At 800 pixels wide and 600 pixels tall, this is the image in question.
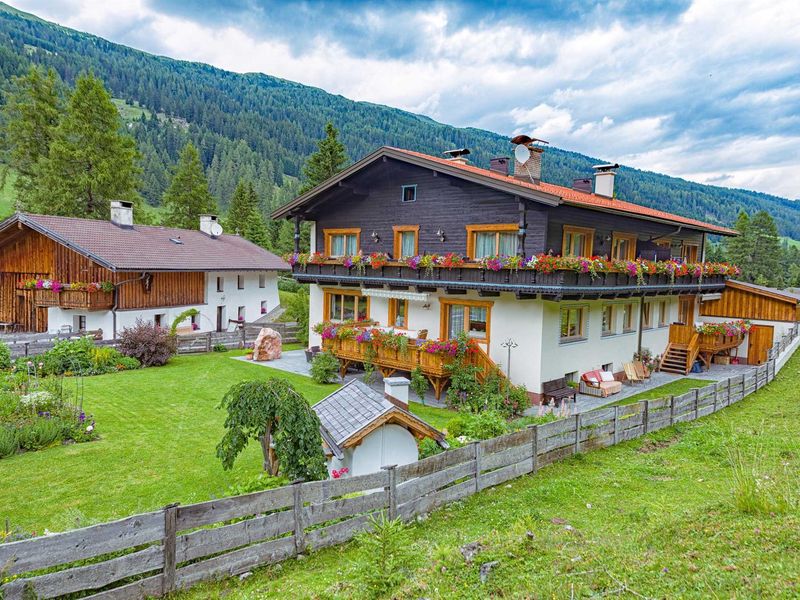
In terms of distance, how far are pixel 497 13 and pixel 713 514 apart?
24.4 metres

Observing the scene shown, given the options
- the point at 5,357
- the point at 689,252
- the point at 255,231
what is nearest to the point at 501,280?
the point at 689,252

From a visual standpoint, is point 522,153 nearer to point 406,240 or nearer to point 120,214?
point 406,240

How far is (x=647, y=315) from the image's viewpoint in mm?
22094

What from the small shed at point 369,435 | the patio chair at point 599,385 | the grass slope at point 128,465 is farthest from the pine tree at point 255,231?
the small shed at point 369,435

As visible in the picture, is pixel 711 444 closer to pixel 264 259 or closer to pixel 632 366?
pixel 632 366

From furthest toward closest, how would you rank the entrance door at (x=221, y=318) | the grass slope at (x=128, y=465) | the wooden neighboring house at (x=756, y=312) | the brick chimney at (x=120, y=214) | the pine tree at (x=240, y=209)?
the pine tree at (x=240, y=209) < the entrance door at (x=221, y=318) < the brick chimney at (x=120, y=214) < the wooden neighboring house at (x=756, y=312) < the grass slope at (x=128, y=465)

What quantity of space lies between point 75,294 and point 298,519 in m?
23.6

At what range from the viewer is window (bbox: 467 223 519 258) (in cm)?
1697

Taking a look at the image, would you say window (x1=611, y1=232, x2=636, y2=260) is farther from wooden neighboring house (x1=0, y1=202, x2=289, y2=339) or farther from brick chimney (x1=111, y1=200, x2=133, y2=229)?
brick chimney (x1=111, y1=200, x2=133, y2=229)

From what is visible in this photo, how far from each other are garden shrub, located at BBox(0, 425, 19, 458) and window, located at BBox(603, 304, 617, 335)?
18147 mm

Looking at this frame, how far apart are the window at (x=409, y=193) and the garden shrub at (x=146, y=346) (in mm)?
11639

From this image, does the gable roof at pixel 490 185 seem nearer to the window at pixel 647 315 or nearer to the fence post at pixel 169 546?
the window at pixel 647 315

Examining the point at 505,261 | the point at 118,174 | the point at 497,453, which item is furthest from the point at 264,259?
the point at 497,453

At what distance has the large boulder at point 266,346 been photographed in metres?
23.1
